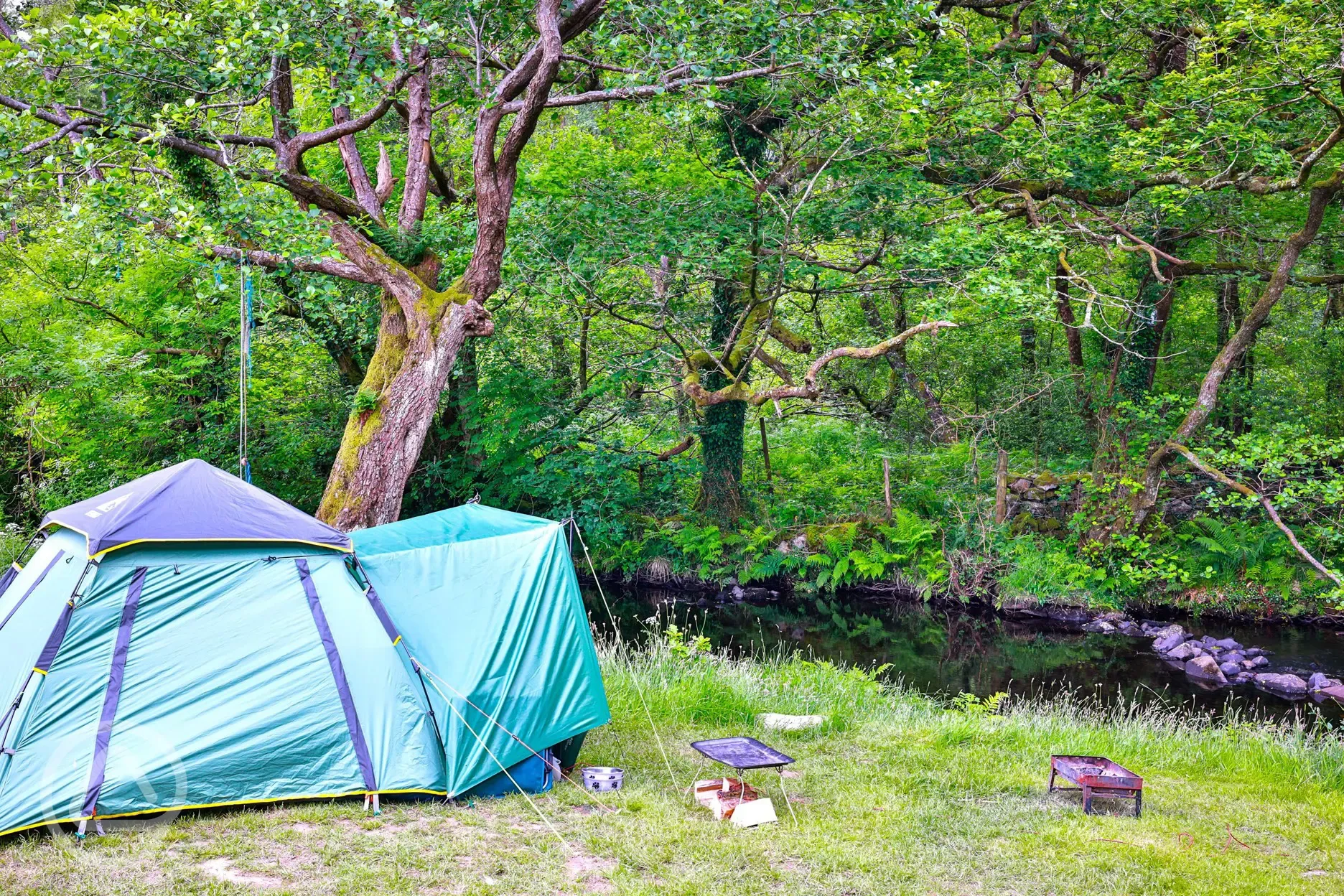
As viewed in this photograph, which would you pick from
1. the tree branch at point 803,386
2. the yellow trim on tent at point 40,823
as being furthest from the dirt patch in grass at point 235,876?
the tree branch at point 803,386

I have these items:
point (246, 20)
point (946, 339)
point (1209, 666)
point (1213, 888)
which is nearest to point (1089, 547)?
point (1209, 666)

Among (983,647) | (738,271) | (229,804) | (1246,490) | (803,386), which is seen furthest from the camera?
(738,271)

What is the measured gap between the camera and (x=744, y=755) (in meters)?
5.66

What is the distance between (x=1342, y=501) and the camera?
13242mm

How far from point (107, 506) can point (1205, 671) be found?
461 inches

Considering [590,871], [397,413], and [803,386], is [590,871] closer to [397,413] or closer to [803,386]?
[397,413]

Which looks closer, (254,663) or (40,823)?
(40,823)

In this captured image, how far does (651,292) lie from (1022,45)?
6178mm

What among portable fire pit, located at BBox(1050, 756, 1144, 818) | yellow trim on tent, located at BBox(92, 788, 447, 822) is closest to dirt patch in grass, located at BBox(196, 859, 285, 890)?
yellow trim on tent, located at BBox(92, 788, 447, 822)

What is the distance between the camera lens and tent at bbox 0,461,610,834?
5055 millimetres

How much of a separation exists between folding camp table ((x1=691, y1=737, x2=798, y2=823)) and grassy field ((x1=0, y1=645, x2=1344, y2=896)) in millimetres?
316

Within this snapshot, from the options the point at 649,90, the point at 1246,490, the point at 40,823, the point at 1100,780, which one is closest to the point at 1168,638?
→ the point at 1246,490

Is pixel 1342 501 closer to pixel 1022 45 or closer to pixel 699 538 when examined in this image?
pixel 1022 45

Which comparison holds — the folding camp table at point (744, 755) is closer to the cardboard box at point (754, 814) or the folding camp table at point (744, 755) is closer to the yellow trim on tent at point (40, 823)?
the cardboard box at point (754, 814)
